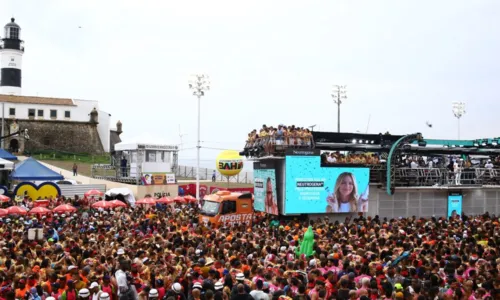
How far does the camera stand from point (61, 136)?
210 ft

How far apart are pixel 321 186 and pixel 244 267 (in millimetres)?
14750

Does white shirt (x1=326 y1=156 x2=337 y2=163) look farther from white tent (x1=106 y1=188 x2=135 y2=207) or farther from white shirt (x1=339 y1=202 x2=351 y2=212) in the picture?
white tent (x1=106 y1=188 x2=135 y2=207)

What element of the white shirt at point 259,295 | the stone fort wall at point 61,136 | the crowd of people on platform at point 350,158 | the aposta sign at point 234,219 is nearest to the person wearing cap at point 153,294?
the white shirt at point 259,295

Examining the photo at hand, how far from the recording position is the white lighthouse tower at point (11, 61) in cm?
6738

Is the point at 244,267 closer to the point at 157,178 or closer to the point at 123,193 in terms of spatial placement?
the point at 123,193

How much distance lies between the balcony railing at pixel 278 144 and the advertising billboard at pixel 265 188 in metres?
0.77

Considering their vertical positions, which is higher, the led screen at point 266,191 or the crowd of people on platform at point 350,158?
the crowd of people on platform at point 350,158

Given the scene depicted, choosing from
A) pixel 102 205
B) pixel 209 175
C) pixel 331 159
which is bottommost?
pixel 102 205

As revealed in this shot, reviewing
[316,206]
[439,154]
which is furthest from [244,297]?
[439,154]

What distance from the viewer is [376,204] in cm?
2762

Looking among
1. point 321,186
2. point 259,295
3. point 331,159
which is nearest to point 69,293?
point 259,295

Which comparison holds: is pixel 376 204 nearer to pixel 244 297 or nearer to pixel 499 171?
pixel 499 171

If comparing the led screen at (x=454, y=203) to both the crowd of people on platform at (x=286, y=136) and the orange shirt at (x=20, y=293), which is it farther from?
the orange shirt at (x=20, y=293)

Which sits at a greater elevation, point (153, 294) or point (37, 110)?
point (37, 110)
